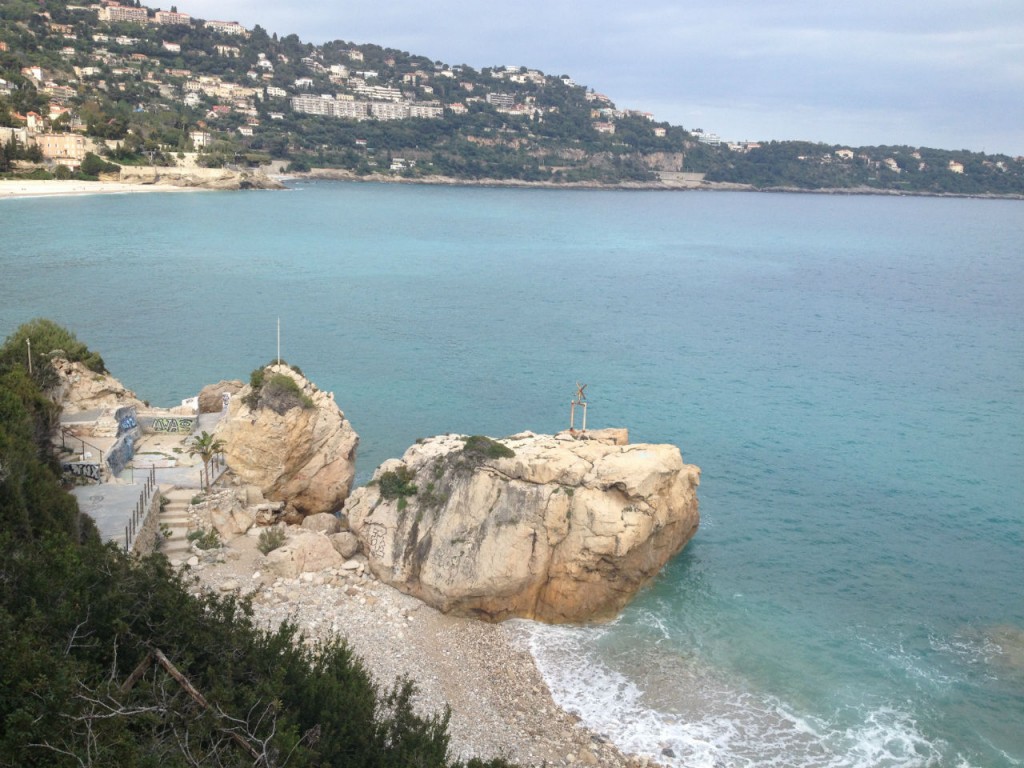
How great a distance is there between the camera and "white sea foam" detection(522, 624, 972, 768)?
1390 cm

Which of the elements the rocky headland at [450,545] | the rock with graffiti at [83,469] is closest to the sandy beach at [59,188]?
the rock with graffiti at [83,469]

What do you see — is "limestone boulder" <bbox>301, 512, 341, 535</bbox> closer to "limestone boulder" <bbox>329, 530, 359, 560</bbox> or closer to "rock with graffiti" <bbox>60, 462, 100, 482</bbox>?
"limestone boulder" <bbox>329, 530, 359, 560</bbox>

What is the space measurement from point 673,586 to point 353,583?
6.89 meters

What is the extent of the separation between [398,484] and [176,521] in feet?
14.9

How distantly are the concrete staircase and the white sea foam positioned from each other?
23.8 ft

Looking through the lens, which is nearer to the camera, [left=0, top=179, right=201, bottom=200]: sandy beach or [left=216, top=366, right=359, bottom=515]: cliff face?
[left=216, top=366, right=359, bottom=515]: cliff face

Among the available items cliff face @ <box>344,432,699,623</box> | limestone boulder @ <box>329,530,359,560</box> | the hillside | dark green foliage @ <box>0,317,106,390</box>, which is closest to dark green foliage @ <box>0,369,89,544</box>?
dark green foliage @ <box>0,317,106,390</box>

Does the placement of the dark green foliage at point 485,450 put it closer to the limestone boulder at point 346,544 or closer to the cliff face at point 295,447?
the limestone boulder at point 346,544

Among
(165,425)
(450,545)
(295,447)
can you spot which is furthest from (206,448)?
(450,545)

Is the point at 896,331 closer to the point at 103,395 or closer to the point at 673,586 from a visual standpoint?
the point at 673,586

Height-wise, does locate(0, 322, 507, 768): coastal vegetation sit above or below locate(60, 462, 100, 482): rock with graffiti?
above

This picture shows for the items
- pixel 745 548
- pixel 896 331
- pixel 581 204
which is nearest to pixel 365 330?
pixel 745 548

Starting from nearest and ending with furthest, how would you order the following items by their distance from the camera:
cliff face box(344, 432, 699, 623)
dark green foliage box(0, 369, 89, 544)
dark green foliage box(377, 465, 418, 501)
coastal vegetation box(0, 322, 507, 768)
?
coastal vegetation box(0, 322, 507, 768), dark green foliage box(0, 369, 89, 544), cliff face box(344, 432, 699, 623), dark green foliage box(377, 465, 418, 501)

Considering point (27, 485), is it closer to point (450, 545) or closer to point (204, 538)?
point (204, 538)
